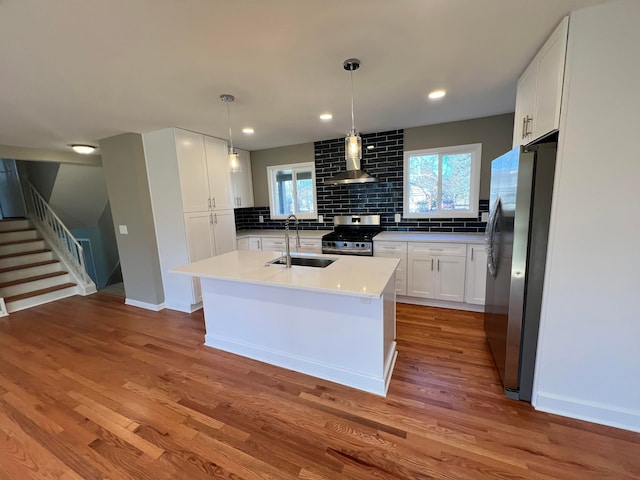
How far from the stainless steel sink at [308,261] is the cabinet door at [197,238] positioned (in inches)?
59.3

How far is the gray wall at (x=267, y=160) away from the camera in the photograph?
4281 mm

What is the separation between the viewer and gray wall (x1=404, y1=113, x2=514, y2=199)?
3.12 m

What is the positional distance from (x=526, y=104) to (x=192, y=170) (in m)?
3.43

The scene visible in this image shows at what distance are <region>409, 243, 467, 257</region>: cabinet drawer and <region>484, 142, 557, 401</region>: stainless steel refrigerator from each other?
0.99 m

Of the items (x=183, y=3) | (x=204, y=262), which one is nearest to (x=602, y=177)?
(x=183, y=3)

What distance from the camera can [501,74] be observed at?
2.01 m

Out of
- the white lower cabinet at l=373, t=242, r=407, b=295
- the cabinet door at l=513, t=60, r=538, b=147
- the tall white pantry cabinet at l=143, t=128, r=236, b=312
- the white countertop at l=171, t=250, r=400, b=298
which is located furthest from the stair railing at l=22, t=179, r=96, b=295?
the cabinet door at l=513, t=60, r=538, b=147

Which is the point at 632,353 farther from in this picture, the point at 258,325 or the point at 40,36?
the point at 40,36

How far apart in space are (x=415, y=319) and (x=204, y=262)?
2360mm

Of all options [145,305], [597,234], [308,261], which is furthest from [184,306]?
[597,234]

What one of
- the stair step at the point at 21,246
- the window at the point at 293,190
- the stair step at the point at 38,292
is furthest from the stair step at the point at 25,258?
the window at the point at 293,190

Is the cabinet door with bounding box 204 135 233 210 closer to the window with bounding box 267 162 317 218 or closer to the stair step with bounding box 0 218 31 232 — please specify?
the window with bounding box 267 162 317 218

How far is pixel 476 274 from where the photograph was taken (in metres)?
2.96

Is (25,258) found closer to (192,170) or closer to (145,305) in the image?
(145,305)
